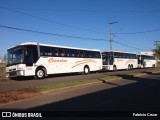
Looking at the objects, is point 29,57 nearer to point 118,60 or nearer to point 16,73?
point 16,73

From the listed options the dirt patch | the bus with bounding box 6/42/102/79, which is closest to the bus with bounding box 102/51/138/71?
the bus with bounding box 6/42/102/79

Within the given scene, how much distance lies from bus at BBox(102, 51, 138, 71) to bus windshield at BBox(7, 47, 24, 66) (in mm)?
18084

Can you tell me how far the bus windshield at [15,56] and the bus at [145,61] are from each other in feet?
112

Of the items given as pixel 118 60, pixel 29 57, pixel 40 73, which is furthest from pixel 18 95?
pixel 118 60

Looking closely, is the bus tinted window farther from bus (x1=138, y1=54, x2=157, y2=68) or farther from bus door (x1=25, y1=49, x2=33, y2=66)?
bus (x1=138, y1=54, x2=157, y2=68)

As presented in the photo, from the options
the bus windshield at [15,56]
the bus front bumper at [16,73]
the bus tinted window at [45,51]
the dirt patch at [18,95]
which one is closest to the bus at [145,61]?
the bus tinted window at [45,51]

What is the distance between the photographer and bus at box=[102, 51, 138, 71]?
38.5 metres

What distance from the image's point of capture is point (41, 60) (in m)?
23.8

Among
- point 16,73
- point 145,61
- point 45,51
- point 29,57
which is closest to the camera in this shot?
point 16,73

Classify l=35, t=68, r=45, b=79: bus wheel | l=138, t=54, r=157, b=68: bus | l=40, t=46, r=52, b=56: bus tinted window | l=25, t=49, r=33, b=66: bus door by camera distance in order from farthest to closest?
1. l=138, t=54, r=157, b=68: bus
2. l=40, t=46, r=52, b=56: bus tinted window
3. l=35, t=68, r=45, b=79: bus wheel
4. l=25, t=49, r=33, b=66: bus door

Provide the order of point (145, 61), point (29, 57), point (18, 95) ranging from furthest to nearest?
1. point (145, 61)
2. point (29, 57)
3. point (18, 95)

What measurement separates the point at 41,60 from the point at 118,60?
2022cm

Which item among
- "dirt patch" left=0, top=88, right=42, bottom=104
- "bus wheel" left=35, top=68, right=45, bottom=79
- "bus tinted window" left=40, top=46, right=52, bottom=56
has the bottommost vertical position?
"dirt patch" left=0, top=88, right=42, bottom=104

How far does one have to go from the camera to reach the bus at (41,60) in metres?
22.3
